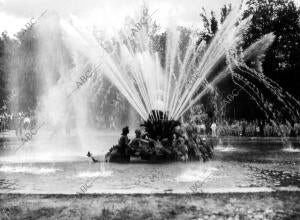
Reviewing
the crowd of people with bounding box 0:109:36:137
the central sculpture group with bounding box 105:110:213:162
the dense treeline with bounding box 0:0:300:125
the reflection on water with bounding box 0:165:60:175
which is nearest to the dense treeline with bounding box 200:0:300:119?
the dense treeline with bounding box 0:0:300:125

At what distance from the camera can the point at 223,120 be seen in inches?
2108

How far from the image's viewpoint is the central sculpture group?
17.5 m

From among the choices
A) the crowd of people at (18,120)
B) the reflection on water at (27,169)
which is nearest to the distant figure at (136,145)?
the reflection on water at (27,169)

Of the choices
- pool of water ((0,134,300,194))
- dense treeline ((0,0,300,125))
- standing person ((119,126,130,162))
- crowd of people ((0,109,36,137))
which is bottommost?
pool of water ((0,134,300,194))

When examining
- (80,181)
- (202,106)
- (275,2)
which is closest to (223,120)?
(202,106)

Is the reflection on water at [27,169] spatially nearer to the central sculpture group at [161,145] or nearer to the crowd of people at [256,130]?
the central sculpture group at [161,145]

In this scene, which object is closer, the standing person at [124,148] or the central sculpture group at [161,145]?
the standing person at [124,148]

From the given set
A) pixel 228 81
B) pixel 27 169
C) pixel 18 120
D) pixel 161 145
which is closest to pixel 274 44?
pixel 228 81

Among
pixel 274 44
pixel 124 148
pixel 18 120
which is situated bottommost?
pixel 124 148

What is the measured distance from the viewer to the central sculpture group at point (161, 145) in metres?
17.5

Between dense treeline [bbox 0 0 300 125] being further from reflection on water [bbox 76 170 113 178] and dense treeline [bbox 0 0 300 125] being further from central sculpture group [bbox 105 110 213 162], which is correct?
reflection on water [bbox 76 170 113 178]

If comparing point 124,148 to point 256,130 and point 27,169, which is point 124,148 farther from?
point 256,130

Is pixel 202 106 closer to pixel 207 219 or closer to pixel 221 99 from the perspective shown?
pixel 221 99

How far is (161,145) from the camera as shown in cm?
1816
